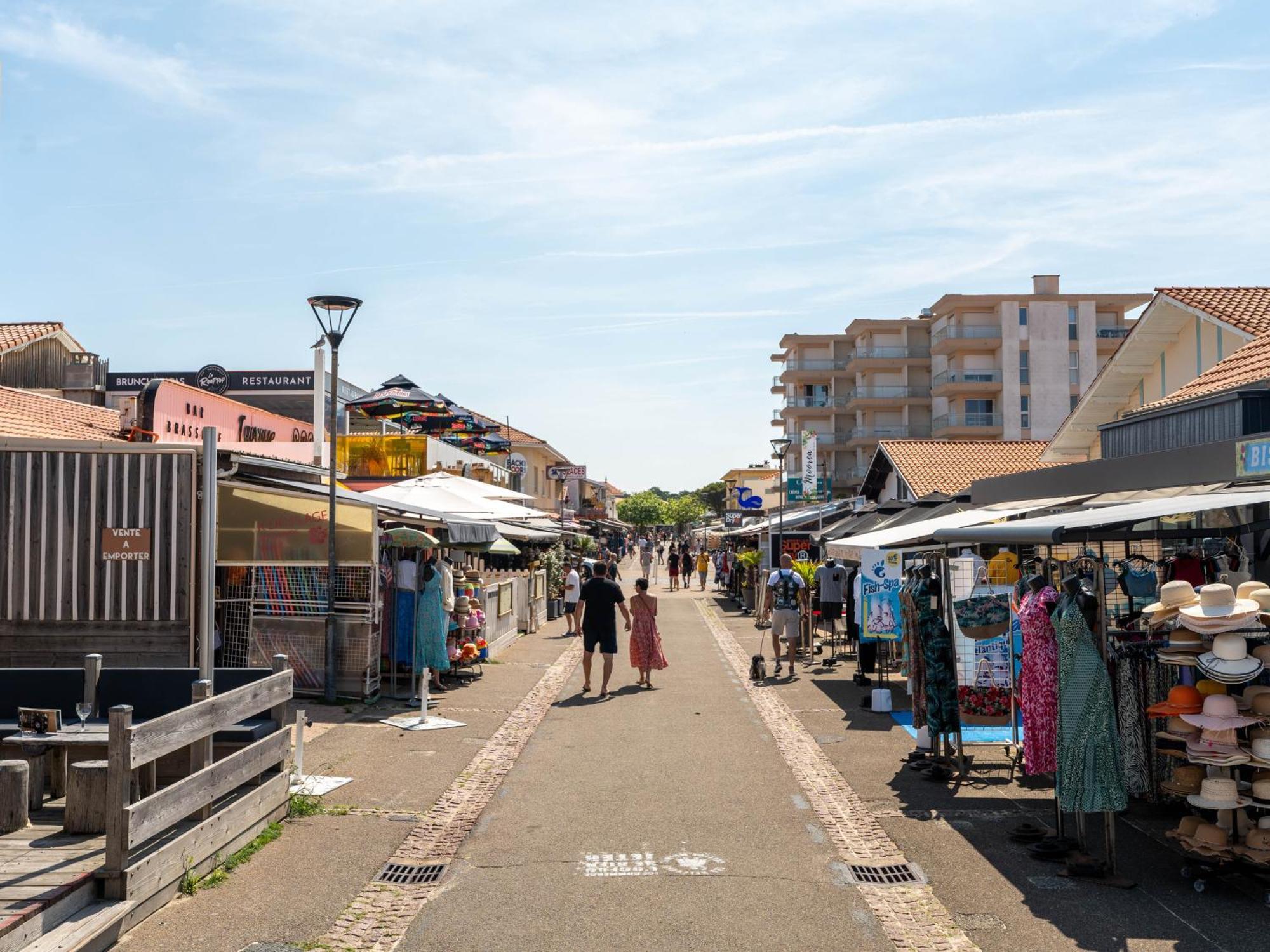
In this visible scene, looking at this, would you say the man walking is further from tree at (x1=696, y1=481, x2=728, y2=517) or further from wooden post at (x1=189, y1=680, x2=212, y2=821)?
tree at (x1=696, y1=481, x2=728, y2=517)

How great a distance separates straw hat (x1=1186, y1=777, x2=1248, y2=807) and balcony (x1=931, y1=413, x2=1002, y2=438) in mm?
55153

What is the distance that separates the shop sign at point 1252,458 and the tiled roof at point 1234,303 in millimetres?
8813

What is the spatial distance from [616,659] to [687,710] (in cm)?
599

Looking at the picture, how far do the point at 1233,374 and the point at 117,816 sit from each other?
1435 centimetres

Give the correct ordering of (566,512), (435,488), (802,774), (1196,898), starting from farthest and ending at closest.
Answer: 1. (566,512)
2. (435,488)
3. (802,774)
4. (1196,898)

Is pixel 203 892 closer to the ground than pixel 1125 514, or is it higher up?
closer to the ground

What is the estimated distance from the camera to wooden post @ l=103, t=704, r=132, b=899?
17.9 ft

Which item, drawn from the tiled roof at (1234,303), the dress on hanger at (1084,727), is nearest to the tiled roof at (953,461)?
the tiled roof at (1234,303)

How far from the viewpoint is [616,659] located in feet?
62.6

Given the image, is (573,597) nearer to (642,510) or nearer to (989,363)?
(989,363)

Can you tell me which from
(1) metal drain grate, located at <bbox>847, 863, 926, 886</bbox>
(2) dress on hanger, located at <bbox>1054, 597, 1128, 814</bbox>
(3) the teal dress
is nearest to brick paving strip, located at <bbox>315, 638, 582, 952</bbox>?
(3) the teal dress

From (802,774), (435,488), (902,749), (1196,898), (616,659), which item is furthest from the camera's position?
(616,659)

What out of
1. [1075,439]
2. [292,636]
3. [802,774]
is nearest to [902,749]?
[802,774]

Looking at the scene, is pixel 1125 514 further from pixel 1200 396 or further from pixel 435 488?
pixel 435 488
